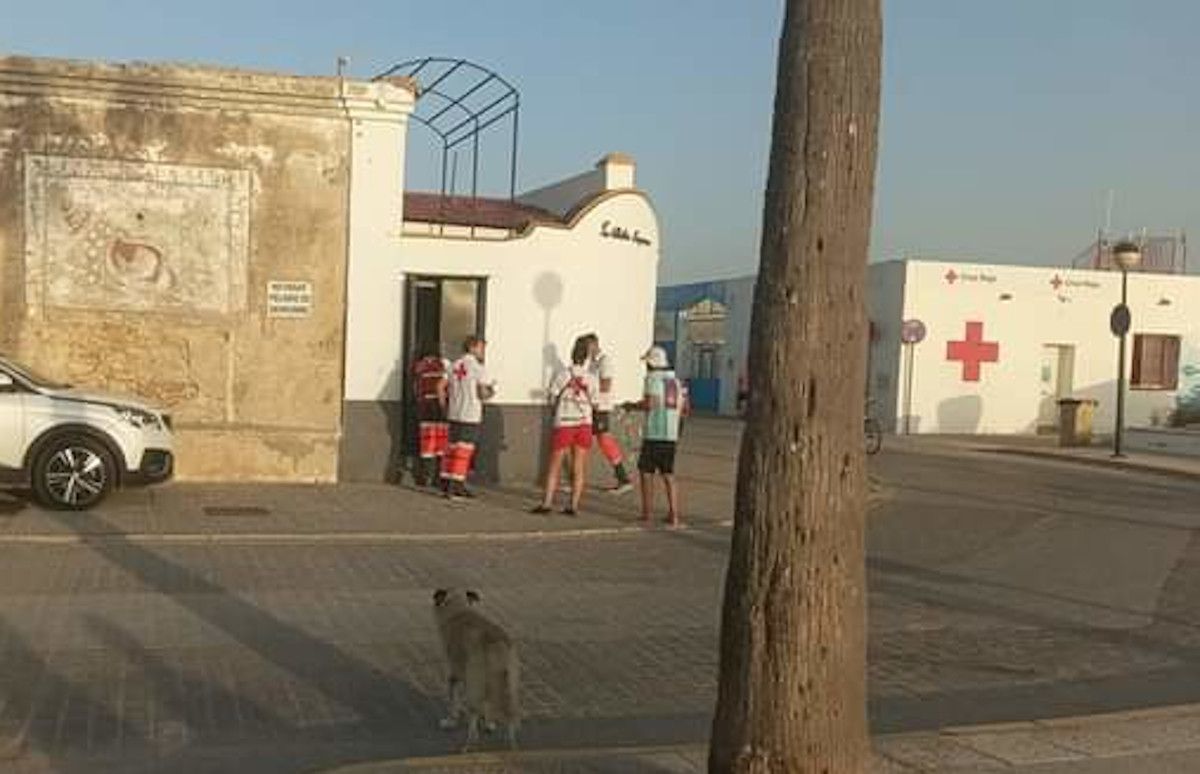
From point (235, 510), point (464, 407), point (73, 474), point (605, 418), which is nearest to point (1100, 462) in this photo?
point (605, 418)

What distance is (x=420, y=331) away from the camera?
16.5 m

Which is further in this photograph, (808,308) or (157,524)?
(157,524)

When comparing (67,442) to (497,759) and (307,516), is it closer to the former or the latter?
(307,516)

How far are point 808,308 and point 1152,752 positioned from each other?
9.94 feet

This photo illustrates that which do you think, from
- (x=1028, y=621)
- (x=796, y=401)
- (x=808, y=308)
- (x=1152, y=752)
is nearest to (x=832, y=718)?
(x=796, y=401)

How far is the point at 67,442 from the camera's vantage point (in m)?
13.1

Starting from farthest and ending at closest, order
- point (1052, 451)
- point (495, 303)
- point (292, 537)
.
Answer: point (1052, 451)
point (495, 303)
point (292, 537)

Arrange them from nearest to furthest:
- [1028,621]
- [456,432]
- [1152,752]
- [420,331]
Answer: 1. [1152,752]
2. [1028,621]
3. [456,432]
4. [420,331]

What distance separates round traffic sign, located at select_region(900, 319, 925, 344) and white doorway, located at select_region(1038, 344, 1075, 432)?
4.44 metres

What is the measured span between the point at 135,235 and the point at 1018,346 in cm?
2726

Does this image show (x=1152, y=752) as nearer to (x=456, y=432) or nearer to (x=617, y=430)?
(x=456, y=432)

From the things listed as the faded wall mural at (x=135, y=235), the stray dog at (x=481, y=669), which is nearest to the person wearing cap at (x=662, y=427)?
the faded wall mural at (x=135, y=235)

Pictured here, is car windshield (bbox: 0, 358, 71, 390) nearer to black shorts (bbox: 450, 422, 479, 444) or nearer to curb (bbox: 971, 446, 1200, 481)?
black shorts (bbox: 450, 422, 479, 444)

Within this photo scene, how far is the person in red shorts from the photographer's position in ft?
45.6
